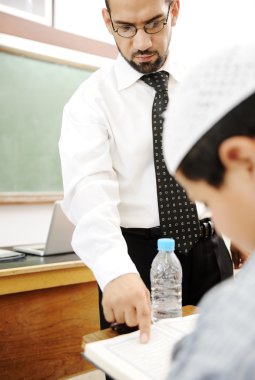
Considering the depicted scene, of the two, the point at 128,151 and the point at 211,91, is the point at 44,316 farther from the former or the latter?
the point at 211,91

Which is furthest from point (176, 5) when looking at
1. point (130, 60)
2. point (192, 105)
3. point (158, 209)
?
point (192, 105)

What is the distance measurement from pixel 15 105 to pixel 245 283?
8.51 ft

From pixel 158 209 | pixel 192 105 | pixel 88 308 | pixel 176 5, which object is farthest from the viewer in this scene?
pixel 88 308

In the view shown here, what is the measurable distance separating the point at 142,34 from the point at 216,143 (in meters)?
0.98

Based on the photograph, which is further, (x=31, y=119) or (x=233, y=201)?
(x=31, y=119)

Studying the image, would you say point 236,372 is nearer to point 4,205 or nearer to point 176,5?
point 176,5

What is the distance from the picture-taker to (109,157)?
4.53 ft

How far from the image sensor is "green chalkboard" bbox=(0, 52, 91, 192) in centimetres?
279

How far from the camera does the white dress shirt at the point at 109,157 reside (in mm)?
1242

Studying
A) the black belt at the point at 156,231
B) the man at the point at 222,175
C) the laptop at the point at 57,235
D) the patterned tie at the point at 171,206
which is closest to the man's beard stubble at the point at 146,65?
the patterned tie at the point at 171,206

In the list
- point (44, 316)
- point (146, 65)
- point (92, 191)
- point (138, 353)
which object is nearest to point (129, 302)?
point (138, 353)

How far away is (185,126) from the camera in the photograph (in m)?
0.52

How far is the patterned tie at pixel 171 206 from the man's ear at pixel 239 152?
0.85 metres

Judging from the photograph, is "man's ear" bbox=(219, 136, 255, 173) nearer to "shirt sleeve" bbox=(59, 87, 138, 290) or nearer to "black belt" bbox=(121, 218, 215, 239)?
"shirt sleeve" bbox=(59, 87, 138, 290)
